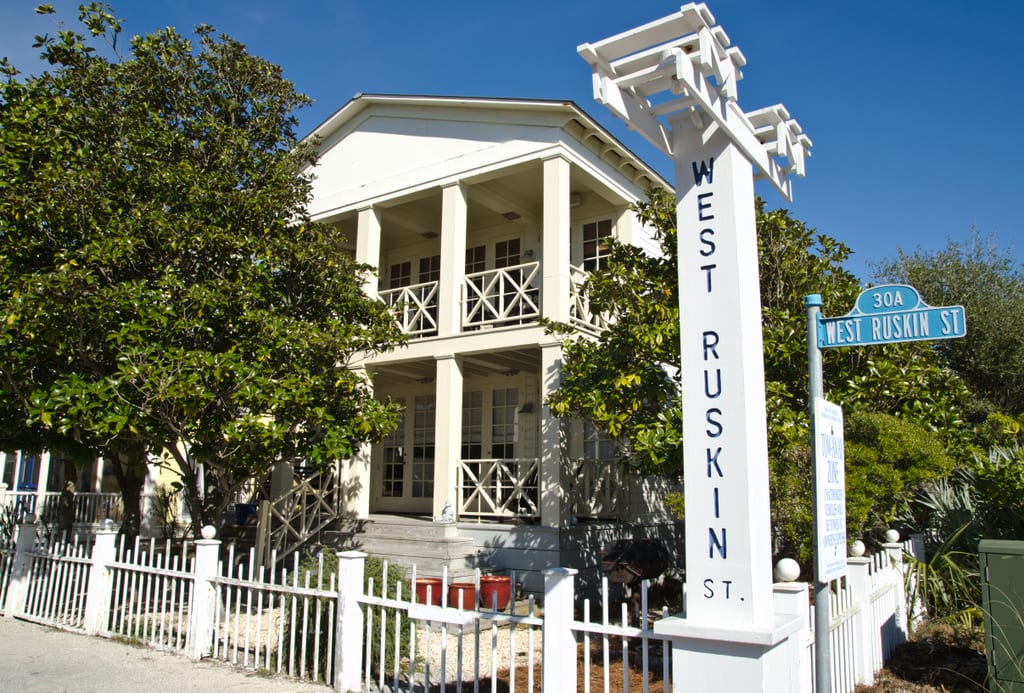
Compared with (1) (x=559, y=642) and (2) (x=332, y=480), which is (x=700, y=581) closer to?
(1) (x=559, y=642)

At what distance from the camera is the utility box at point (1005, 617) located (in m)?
5.18

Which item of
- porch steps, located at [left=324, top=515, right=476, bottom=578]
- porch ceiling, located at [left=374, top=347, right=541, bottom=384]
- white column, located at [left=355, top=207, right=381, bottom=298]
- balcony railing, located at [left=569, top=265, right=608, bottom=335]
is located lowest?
porch steps, located at [left=324, top=515, right=476, bottom=578]

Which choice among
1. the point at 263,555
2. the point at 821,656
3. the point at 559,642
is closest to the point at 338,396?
the point at 263,555

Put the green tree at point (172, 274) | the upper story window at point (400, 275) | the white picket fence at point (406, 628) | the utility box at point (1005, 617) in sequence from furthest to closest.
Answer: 1. the upper story window at point (400, 275)
2. the green tree at point (172, 274)
3. the utility box at point (1005, 617)
4. the white picket fence at point (406, 628)

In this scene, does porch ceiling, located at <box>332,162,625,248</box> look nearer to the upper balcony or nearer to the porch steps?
the upper balcony

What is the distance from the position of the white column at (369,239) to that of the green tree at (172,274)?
3.15m

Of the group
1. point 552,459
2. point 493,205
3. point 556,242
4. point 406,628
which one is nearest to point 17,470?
point 493,205

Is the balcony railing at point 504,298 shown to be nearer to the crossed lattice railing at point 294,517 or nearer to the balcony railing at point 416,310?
the balcony railing at point 416,310

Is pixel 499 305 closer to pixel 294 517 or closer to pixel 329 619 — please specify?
pixel 294 517

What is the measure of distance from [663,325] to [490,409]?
682cm

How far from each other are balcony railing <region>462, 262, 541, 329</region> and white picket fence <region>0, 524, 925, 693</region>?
16.1 ft

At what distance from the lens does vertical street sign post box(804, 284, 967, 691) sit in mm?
3314

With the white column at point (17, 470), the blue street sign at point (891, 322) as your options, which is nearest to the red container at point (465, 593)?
the blue street sign at point (891, 322)

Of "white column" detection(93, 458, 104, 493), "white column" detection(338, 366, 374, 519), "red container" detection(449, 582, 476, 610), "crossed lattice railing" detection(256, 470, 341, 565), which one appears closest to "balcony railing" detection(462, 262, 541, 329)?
"white column" detection(338, 366, 374, 519)
